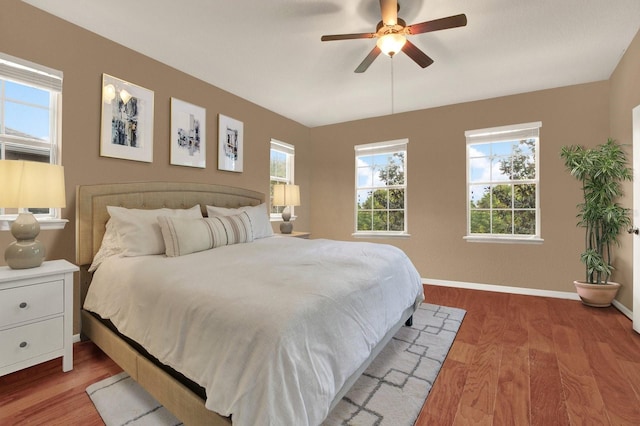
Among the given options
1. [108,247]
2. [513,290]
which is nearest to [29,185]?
[108,247]

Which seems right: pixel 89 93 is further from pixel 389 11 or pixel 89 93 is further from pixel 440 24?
pixel 440 24

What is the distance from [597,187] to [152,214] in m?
4.48

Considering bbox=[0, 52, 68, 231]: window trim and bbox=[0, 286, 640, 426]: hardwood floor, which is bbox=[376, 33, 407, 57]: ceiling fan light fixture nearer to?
bbox=[0, 286, 640, 426]: hardwood floor

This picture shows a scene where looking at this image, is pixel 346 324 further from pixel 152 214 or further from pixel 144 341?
pixel 152 214

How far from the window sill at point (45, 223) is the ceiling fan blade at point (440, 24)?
305cm

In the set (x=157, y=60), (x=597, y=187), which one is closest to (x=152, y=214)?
(x=157, y=60)

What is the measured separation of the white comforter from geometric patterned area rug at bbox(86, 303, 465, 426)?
363 mm

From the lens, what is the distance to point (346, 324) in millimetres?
1451

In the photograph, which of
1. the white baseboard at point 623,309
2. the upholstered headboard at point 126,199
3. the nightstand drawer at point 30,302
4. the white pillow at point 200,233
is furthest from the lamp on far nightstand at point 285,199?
the white baseboard at point 623,309

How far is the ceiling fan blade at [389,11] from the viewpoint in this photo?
1962 mm

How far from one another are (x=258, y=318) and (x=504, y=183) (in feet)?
13.2

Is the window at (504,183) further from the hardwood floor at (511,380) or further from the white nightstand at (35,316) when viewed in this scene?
the white nightstand at (35,316)

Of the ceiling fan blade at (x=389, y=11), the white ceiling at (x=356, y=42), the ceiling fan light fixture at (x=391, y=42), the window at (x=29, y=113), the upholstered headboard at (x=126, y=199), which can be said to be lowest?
the upholstered headboard at (x=126, y=199)

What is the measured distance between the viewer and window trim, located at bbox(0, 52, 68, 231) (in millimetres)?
2115
